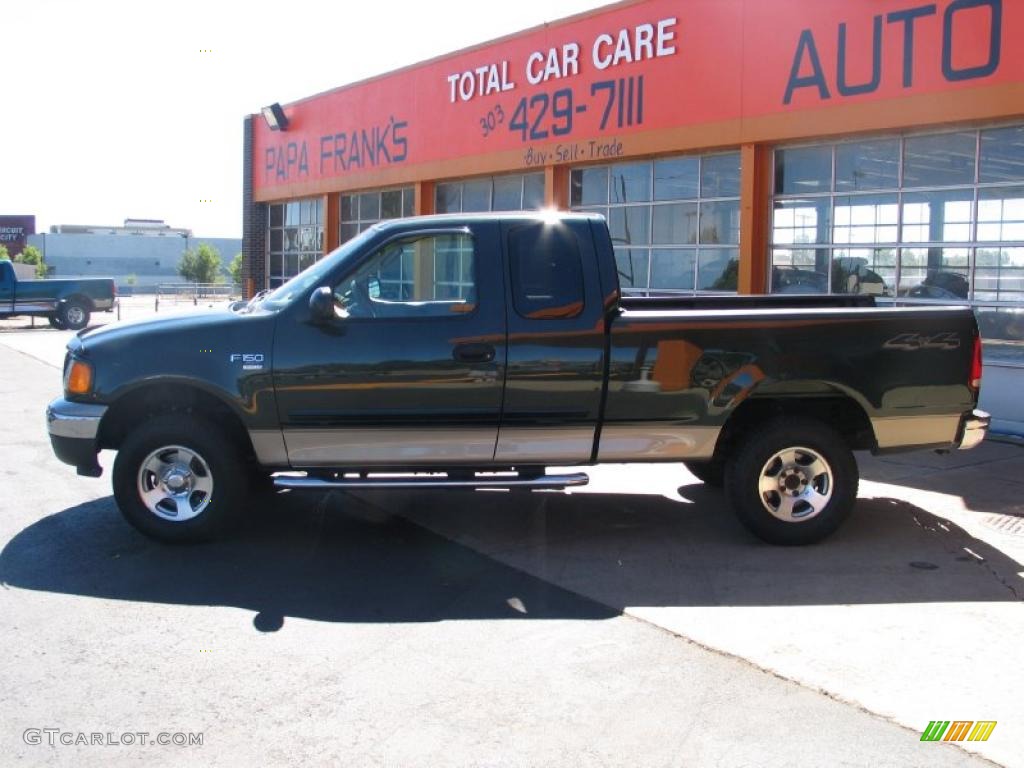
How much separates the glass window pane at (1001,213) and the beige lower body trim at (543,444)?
261 inches

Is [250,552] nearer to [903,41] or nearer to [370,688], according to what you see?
[370,688]

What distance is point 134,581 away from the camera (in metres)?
6.01

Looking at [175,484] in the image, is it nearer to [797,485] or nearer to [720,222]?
[797,485]

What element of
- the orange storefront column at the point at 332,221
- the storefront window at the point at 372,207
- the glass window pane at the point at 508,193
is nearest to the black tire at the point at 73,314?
the orange storefront column at the point at 332,221

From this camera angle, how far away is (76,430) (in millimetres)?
6602

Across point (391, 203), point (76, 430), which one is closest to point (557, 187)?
point (391, 203)

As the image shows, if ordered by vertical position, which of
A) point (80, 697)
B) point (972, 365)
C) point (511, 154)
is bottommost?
point (80, 697)

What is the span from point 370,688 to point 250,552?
235 cm

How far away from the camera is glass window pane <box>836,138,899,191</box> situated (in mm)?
12070

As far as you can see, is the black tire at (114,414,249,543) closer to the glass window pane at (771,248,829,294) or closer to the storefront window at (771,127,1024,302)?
the storefront window at (771,127,1024,302)

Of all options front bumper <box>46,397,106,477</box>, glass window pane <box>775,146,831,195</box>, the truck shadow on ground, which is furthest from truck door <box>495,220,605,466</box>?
glass window pane <box>775,146,831,195</box>

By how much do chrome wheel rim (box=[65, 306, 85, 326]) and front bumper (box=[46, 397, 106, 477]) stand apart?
26626 mm

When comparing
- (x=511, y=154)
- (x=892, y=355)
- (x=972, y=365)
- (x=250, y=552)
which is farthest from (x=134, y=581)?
(x=511, y=154)

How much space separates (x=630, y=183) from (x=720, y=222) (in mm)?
1920
